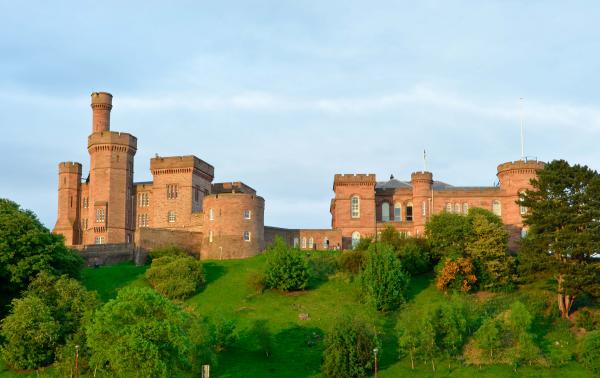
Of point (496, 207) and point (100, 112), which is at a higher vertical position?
point (100, 112)

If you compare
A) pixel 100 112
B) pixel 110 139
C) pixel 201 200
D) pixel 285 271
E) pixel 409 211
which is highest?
pixel 100 112

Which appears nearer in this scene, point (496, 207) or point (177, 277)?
point (177, 277)

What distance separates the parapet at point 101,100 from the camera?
315 ft

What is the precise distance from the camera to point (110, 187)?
91.8 metres

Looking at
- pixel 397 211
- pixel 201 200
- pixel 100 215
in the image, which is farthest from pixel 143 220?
pixel 397 211

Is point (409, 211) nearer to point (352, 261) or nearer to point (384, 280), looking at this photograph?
point (352, 261)

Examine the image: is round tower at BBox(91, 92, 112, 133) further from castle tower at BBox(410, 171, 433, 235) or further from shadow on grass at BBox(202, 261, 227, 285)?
castle tower at BBox(410, 171, 433, 235)

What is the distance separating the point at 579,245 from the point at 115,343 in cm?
3244

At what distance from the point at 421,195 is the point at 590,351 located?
118 ft

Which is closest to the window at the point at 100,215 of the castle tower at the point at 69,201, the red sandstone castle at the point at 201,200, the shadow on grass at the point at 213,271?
the red sandstone castle at the point at 201,200

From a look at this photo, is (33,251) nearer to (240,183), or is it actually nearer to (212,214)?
(212,214)

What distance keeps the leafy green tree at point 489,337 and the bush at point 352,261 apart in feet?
57.1

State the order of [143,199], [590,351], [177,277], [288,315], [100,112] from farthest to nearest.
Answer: [100,112]
[143,199]
[177,277]
[288,315]
[590,351]

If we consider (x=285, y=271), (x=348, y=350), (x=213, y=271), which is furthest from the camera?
(x=213, y=271)
